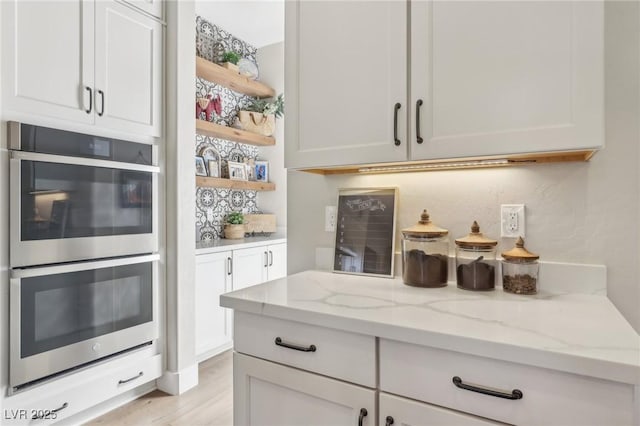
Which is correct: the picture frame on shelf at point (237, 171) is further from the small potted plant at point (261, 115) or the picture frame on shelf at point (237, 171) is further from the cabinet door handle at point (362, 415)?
the cabinet door handle at point (362, 415)

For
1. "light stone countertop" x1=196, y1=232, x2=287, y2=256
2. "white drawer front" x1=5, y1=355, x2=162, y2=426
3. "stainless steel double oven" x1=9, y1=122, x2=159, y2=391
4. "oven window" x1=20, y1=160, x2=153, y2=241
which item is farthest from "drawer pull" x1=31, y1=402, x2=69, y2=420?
"light stone countertop" x1=196, y1=232, x2=287, y2=256

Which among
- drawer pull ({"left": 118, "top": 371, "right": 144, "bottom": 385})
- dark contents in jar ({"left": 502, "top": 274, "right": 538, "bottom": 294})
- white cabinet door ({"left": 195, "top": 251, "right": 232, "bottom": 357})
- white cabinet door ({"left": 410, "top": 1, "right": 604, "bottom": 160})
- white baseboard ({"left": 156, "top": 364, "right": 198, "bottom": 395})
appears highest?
white cabinet door ({"left": 410, "top": 1, "right": 604, "bottom": 160})

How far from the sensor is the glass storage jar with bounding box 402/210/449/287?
1.35m

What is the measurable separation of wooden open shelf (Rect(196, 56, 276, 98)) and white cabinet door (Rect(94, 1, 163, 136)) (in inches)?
32.4

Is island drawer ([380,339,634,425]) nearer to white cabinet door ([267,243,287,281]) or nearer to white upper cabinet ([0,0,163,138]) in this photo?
white upper cabinet ([0,0,163,138])

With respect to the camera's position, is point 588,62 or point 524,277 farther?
point 524,277

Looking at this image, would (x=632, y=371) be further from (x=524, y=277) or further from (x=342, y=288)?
(x=342, y=288)

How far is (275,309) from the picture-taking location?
1.13 metres

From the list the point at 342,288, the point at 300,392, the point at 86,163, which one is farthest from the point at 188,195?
the point at 300,392

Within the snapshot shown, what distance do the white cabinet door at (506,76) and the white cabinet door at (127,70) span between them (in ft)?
5.44

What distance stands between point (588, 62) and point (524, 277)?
0.67 metres

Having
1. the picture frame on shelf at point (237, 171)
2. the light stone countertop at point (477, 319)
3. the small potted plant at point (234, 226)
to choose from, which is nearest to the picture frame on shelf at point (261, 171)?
the picture frame on shelf at point (237, 171)

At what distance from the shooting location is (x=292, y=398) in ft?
3.66

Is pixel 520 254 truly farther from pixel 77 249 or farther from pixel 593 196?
pixel 77 249
